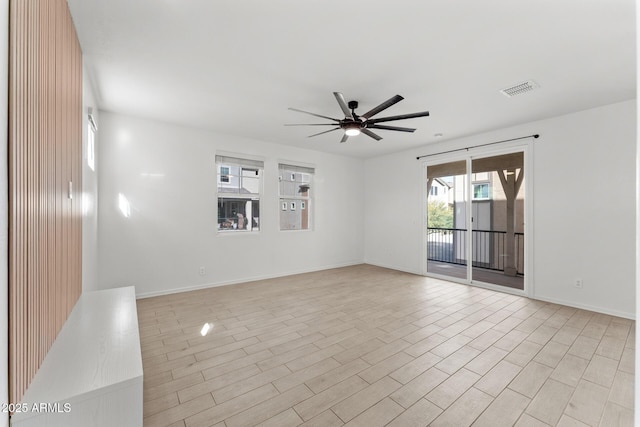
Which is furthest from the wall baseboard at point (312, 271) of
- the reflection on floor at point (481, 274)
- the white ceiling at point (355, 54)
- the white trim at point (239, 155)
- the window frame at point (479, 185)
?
the white ceiling at point (355, 54)

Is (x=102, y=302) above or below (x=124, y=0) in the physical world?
below

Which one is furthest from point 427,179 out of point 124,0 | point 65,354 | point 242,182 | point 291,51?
point 65,354

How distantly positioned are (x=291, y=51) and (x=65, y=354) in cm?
259

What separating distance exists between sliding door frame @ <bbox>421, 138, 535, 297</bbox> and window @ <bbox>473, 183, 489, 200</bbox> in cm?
10

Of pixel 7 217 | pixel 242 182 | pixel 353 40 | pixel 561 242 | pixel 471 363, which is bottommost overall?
pixel 471 363

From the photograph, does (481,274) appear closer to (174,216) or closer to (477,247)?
(477,247)

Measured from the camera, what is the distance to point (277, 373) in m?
2.20

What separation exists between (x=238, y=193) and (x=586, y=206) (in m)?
5.27

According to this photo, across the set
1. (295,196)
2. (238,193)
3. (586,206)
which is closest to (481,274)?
(586,206)

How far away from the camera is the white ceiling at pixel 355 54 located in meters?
1.92

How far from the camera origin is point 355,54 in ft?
7.97

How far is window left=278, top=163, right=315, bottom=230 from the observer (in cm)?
566

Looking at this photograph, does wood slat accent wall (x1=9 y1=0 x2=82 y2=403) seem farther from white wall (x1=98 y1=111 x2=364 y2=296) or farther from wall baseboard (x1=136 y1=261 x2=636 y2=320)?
wall baseboard (x1=136 y1=261 x2=636 y2=320)

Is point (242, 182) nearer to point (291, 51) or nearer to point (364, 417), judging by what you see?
point (291, 51)
